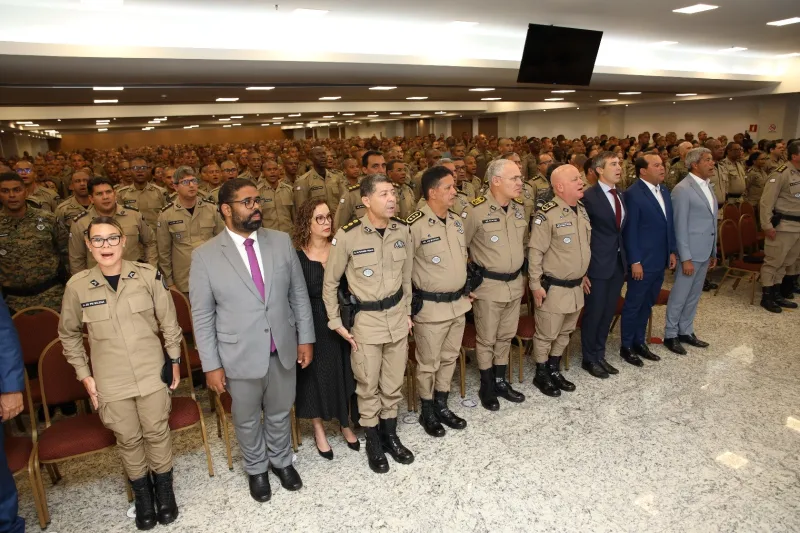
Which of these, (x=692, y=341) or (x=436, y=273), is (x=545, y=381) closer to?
(x=436, y=273)

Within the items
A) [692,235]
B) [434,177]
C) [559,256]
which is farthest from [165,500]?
[692,235]

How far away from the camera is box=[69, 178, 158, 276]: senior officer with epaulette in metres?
3.88

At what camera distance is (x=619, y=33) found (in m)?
7.85

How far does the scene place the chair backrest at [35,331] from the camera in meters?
3.32

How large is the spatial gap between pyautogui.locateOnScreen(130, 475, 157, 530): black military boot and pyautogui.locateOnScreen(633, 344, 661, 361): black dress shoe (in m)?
3.78

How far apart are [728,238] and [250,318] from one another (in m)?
5.22

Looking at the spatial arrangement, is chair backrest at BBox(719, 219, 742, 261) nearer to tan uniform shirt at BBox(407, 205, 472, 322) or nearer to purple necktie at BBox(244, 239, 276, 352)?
tan uniform shirt at BBox(407, 205, 472, 322)

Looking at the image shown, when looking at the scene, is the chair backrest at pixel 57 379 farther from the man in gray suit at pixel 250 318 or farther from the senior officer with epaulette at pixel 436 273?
the senior officer with epaulette at pixel 436 273

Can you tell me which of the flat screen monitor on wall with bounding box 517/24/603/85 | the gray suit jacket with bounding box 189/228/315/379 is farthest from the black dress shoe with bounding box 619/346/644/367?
the flat screen monitor on wall with bounding box 517/24/603/85

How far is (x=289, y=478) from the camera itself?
2.91 meters

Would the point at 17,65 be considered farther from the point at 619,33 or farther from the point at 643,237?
the point at 619,33

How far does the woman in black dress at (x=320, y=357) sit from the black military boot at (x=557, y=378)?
1622 millimetres

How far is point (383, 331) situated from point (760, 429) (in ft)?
8.25

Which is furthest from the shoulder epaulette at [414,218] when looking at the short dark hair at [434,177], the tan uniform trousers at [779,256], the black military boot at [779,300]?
the black military boot at [779,300]
